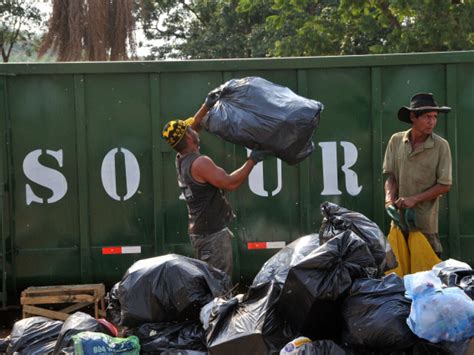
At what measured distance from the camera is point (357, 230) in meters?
4.23

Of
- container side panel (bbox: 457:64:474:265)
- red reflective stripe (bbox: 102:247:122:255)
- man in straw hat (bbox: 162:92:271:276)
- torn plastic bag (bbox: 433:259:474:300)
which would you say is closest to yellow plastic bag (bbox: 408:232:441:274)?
torn plastic bag (bbox: 433:259:474:300)

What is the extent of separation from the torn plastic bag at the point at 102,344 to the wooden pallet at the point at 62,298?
1610mm

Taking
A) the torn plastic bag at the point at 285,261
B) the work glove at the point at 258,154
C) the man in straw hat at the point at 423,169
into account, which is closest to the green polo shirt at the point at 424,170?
the man in straw hat at the point at 423,169

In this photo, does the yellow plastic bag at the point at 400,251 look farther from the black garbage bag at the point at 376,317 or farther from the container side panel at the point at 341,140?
the black garbage bag at the point at 376,317

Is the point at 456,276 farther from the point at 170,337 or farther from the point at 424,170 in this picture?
the point at 170,337

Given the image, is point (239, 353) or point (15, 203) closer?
point (239, 353)

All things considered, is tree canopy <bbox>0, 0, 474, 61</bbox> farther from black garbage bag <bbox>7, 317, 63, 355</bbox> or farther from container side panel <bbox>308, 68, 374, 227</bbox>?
black garbage bag <bbox>7, 317, 63, 355</bbox>

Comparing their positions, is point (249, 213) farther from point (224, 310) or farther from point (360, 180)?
point (224, 310)

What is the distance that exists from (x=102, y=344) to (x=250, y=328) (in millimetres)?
803

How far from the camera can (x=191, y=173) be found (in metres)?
4.55

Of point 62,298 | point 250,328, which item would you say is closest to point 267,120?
point 250,328

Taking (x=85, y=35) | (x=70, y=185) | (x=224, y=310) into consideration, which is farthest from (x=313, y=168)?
(x=85, y=35)

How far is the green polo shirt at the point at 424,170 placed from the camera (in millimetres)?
5082

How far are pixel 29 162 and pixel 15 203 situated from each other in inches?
13.7
